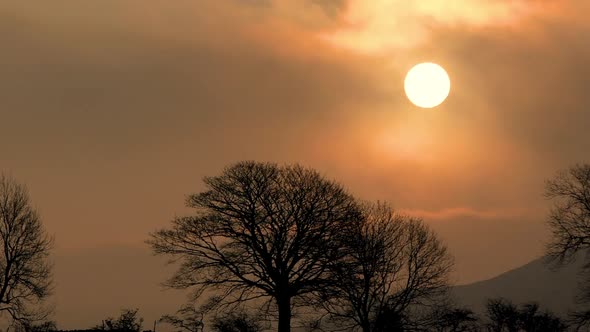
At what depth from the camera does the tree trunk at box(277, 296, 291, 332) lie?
5400 cm

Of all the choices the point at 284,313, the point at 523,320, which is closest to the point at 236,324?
the point at 284,313

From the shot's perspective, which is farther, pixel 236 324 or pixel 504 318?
pixel 504 318

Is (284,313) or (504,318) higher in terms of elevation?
(504,318)

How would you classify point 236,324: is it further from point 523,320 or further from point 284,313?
point 523,320

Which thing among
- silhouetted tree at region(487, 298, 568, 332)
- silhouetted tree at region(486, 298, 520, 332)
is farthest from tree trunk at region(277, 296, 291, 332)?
silhouetted tree at region(486, 298, 520, 332)

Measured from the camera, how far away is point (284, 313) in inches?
2137

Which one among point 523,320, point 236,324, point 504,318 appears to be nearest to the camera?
point 236,324

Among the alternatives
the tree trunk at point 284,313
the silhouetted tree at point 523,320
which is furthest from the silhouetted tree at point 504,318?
the tree trunk at point 284,313

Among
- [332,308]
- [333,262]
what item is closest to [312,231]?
[333,262]

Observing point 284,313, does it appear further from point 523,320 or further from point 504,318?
point 504,318

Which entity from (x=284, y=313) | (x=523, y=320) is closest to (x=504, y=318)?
(x=523, y=320)

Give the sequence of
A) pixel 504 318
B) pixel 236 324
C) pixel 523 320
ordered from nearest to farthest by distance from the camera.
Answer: pixel 236 324, pixel 523 320, pixel 504 318

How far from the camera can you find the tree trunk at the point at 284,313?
177 ft

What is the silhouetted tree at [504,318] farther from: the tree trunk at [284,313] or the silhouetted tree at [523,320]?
the tree trunk at [284,313]
